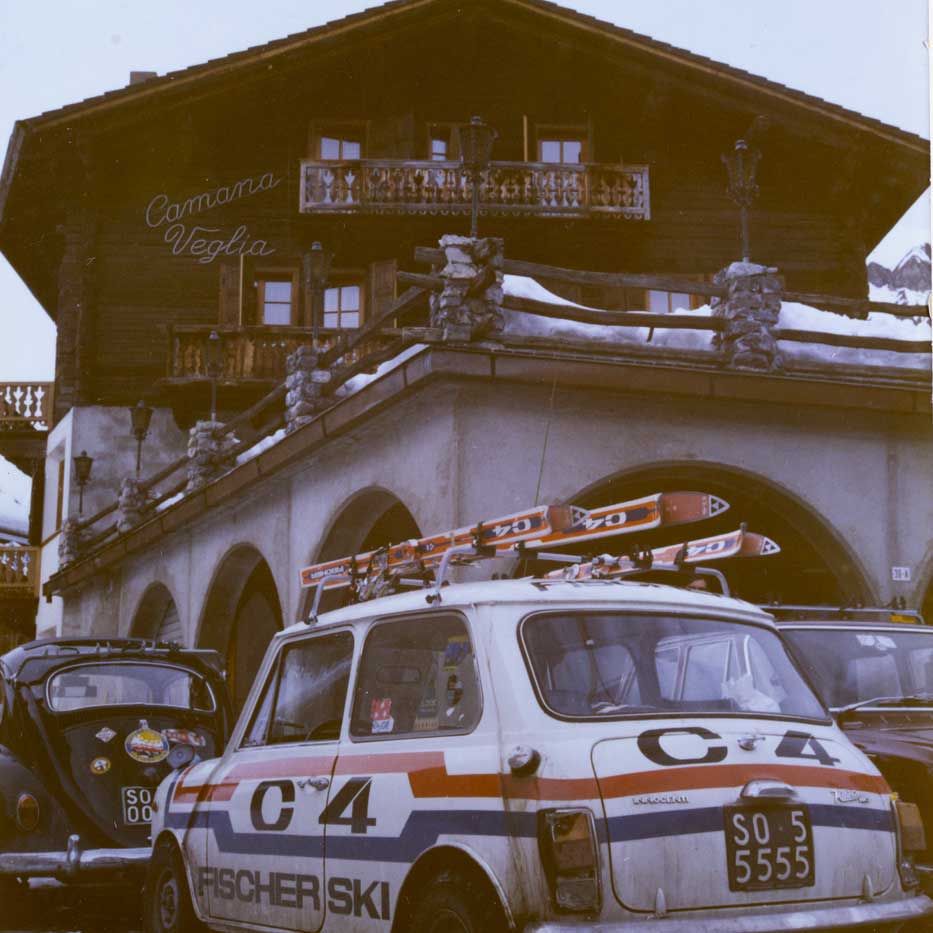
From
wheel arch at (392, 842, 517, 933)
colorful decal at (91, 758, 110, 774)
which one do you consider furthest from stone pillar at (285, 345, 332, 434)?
wheel arch at (392, 842, 517, 933)

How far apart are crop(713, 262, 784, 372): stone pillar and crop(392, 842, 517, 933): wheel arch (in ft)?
26.0

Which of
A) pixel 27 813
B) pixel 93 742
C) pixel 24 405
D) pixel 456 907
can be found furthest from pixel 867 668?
pixel 24 405

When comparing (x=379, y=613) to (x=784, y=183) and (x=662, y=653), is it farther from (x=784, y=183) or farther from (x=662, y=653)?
(x=784, y=183)

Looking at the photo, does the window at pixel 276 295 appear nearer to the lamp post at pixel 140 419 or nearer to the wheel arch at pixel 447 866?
the lamp post at pixel 140 419

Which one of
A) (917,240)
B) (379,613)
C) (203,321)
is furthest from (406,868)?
(917,240)

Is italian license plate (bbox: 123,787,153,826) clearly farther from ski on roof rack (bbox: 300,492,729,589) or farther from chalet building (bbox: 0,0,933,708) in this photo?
chalet building (bbox: 0,0,933,708)

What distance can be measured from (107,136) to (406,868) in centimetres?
2339

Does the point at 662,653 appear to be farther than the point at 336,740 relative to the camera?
No

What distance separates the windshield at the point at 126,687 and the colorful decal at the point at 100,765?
451 mm

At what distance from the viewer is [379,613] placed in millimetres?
6418

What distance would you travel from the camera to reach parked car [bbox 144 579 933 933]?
5113 mm

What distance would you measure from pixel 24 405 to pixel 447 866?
27.6 meters

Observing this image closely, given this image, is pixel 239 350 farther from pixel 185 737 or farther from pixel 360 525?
pixel 185 737

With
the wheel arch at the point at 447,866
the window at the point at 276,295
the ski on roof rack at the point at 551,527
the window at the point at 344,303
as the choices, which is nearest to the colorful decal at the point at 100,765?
the ski on roof rack at the point at 551,527
